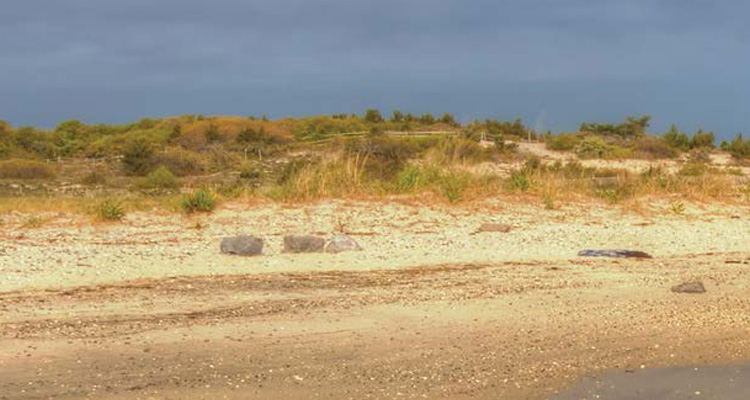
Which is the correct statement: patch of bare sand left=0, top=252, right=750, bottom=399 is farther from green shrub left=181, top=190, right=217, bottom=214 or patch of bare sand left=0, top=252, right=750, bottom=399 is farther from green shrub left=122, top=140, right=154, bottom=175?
green shrub left=122, top=140, right=154, bottom=175

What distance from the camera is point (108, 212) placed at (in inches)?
560

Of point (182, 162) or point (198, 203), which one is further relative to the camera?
point (182, 162)

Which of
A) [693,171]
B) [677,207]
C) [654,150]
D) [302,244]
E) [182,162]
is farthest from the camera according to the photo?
[654,150]

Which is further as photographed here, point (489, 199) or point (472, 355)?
point (489, 199)

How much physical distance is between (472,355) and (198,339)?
7.02ft

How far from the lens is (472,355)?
24.1ft

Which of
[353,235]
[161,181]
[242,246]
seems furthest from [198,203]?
[161,181]

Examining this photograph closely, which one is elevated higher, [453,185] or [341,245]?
[453,185]

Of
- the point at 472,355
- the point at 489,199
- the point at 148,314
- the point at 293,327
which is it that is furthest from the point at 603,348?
the point at 489,199

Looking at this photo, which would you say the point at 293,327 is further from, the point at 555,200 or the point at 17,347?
the point at 555,200

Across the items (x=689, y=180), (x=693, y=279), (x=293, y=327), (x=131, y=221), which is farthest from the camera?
(x=689, y=180)

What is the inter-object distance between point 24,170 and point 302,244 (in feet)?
83.6

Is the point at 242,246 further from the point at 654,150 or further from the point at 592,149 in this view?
the point at 654,150

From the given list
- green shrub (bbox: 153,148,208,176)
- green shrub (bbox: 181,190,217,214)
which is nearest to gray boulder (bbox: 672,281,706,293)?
green shrub (bbox: 181,190,217,214)
